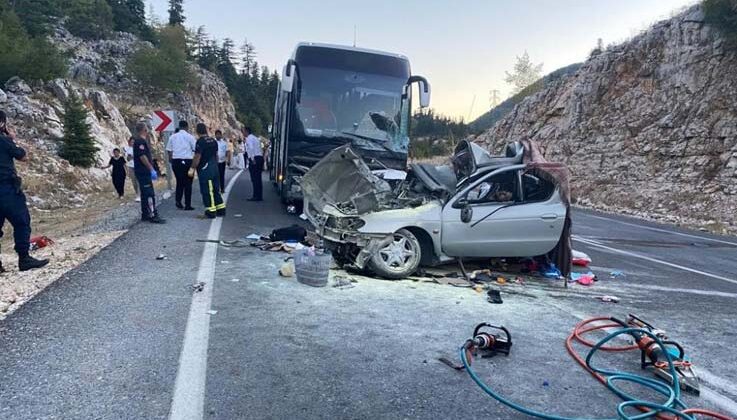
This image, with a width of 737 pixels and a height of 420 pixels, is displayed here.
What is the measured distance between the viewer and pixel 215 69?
85125 mm

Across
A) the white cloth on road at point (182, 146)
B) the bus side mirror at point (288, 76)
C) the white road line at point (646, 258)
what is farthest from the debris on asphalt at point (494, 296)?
the white cloth on road at point (182, 146)

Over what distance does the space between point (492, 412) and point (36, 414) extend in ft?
8.73

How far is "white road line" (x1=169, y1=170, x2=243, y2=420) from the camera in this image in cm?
289

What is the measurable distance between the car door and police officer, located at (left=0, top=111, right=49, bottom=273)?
A: 16.6 ft

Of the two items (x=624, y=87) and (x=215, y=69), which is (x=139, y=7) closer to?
(x=215, y=69)

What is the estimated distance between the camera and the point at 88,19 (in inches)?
2486

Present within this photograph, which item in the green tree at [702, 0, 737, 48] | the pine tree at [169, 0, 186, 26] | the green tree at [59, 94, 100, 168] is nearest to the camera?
the green tree at [59, 94, 100, 168]

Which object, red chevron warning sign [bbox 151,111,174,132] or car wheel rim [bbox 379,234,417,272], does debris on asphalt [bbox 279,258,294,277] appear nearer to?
car wheel rim [bbox 379,234,417,272]

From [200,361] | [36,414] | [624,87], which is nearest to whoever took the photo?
[36,414]

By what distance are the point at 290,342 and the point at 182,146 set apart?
7865 mm

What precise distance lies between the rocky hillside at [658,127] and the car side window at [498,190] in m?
12.0

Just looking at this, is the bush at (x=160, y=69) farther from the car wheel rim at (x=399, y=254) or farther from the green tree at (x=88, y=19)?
the car wheel rim at (x=399, y=254)

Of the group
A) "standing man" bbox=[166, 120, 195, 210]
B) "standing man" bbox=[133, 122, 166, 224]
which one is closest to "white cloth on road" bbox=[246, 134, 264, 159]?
"standing man" bbox=[166, 120, 195, 210]

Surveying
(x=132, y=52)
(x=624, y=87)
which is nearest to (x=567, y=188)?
(x=624, y=87)
